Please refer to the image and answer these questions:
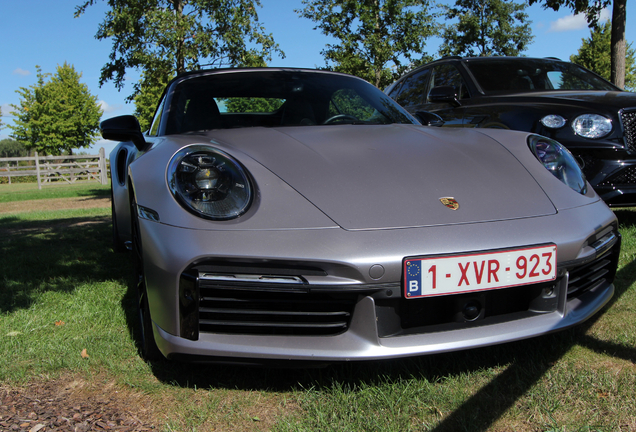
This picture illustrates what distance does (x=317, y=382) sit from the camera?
6.12 ft

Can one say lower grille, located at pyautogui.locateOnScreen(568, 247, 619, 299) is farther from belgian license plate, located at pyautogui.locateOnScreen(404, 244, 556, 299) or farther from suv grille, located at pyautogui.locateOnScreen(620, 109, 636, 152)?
suv grille, located at pyautogui.locateOnScreen(620, 109, 636, 152)

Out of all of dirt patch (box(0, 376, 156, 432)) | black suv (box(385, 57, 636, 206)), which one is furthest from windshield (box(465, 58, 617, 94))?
dirt patch (box(0, 376, 156, 432))

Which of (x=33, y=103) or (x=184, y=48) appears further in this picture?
(x=33, y=103)

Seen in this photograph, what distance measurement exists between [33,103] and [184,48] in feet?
72.6

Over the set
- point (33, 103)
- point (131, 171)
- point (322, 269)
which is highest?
point (33, 103)

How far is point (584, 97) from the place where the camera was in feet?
14.0

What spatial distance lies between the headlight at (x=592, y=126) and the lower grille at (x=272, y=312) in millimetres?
3143

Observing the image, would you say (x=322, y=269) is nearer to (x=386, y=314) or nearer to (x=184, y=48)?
(x=386, y=314)

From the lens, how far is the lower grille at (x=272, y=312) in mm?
1613

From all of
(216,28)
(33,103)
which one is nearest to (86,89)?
(33,103)

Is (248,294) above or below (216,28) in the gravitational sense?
below

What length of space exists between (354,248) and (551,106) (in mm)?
3234

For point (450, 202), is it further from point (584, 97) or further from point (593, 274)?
point (584, 97)

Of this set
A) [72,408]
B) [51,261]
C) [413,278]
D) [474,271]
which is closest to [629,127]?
[474,271]
